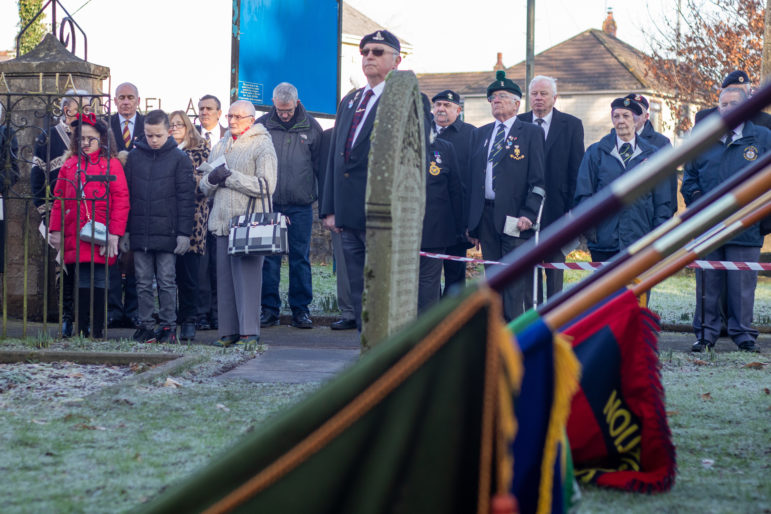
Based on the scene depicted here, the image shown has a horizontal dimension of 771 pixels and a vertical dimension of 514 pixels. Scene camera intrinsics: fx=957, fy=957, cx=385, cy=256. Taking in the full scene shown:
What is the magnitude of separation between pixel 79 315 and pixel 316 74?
6155mm

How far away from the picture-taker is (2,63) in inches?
380

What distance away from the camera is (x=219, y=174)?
776cm

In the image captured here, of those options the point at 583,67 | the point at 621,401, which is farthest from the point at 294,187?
the point at 583,67

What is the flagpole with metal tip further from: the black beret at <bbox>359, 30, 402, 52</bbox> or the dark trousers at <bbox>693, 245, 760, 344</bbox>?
the dark trousers at <bbox>693, 245, 760, 344</bbox>

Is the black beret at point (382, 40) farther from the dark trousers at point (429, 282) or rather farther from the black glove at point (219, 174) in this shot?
the dark trousers at point (429, 282)

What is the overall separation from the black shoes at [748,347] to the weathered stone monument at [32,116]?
6.45 meters

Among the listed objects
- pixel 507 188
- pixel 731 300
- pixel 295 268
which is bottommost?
pixel 731 300

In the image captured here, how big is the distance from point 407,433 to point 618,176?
21.7ft

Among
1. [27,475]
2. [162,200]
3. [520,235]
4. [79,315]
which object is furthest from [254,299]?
[27,475]

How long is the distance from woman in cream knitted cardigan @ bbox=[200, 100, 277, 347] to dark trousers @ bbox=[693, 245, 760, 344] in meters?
3.91

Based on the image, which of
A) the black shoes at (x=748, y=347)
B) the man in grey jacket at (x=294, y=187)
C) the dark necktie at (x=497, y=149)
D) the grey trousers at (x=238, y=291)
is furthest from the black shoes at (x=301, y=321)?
the black shoes at (x=748, y=347)

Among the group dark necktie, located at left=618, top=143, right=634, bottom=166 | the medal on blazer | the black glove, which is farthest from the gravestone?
the medal on blazer

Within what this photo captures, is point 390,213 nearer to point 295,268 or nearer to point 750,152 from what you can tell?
point 750,152

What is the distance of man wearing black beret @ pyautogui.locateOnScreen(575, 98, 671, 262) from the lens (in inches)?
317
